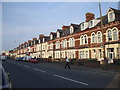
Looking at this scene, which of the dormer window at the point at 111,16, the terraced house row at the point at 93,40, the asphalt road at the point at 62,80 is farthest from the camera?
the dormer window at the point at 111,16

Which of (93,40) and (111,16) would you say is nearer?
(111,16)

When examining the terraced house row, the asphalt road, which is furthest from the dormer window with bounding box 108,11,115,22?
the asphalt road

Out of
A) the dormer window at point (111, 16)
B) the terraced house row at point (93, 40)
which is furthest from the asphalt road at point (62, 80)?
the dormer window at point (111, 16)

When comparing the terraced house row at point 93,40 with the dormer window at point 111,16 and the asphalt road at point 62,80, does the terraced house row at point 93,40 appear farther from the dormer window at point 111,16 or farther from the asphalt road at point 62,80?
the asphalt road at point 62,80

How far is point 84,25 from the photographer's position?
1339 inches

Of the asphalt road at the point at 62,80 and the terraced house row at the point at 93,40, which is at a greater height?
the terraced house row at the point at 93,40

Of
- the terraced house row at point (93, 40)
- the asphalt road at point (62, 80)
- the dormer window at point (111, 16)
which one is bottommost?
the asphalt road at point (62, 80)

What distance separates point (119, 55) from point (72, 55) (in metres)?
15.0

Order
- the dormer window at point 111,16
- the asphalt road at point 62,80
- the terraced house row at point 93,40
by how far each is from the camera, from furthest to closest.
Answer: the dormer window at point 111,16, the terraced house row at point 93,40, the asphalt road at point 62,80

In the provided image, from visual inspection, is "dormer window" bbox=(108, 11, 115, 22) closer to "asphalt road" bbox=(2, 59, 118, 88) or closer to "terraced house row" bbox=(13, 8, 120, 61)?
"terraced house row" bbox=(13, 8, 120, 61)

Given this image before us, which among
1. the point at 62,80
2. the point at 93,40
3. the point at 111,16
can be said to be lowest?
the point at 62,80

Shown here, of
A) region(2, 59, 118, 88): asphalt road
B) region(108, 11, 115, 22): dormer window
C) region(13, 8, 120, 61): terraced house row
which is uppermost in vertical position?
region(108, 11, 115, 22): dormer window

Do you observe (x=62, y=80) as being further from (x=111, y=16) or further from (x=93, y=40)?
(x=93, y=40)

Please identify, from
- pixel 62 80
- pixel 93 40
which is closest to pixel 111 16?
pixel 93 40
